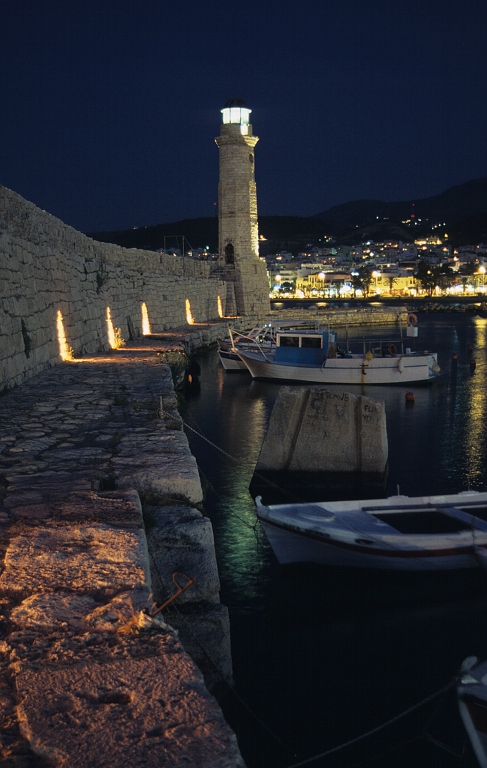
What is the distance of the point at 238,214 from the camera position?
4031 cm

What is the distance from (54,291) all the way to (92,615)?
371 inches

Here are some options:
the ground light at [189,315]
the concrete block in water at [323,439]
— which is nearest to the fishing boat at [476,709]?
the concrete block in water at [323,439]

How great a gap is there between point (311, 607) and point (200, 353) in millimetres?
20867

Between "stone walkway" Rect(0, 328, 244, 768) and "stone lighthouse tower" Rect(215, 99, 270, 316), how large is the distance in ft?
117

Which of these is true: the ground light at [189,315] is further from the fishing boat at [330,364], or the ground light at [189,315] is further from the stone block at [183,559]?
the stone block at [183,559]

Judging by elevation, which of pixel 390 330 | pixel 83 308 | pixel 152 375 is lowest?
pixel 390 330

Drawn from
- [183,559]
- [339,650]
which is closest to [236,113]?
[339,650]

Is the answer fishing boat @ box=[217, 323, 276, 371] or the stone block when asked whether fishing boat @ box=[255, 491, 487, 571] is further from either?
fishing boat @ box=[217, 323, 276, 371]

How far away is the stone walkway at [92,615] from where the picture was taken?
206 centimetres

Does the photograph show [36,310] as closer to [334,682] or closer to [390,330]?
[334,682]

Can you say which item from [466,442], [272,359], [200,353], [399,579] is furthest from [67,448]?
[200,353]

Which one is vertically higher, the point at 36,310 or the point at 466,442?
the point at 36,310

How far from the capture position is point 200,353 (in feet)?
87.9

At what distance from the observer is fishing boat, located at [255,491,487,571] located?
20.2ft
